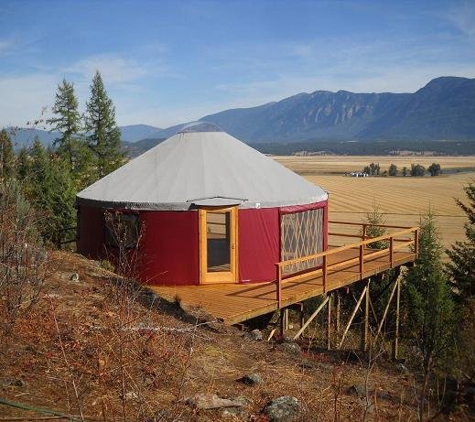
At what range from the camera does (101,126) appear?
126 feet

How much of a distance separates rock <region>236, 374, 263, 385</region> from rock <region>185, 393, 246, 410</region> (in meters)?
0.55

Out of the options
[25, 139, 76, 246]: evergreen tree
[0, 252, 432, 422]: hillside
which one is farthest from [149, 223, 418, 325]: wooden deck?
[25, 139, 76, 246]: evergreen tree

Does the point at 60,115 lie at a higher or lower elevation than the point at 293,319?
higher

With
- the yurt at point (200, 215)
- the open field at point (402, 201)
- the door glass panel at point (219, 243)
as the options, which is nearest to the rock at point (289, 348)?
the yurt at point (200, 215)

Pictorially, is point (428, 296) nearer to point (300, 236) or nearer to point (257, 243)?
point (300, 236)

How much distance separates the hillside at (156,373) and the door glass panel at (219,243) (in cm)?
329

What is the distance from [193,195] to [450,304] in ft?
33.1

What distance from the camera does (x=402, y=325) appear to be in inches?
691

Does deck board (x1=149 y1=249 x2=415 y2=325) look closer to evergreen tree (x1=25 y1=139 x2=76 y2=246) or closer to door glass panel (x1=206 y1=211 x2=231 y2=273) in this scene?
door glass panel (x1=206 y1=211 x2=231 y2=273)

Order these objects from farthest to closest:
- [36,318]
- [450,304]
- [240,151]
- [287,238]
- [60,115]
Answer: [60,115] → [450,304] → [240,151] → [287,238] → [36,318]

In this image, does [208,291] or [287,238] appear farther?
[287,238]

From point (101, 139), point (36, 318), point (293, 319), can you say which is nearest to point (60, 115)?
point (101, 139)

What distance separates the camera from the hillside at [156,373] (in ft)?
15.7

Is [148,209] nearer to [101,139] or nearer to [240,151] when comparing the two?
[240,151]
